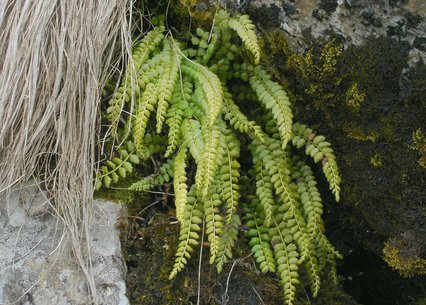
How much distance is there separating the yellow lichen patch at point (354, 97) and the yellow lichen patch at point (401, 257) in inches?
27.1

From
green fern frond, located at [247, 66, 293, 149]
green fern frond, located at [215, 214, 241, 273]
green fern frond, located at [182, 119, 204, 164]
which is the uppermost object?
green fern frond, located at [247, 66, 293, 149]

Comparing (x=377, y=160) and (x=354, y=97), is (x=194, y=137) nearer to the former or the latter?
(x=354, y=97)

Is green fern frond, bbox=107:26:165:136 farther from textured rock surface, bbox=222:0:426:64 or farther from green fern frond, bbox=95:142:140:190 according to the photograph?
textured rock surface, bbox=222:0:426:64

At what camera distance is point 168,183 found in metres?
3.24

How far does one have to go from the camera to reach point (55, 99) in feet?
10.0

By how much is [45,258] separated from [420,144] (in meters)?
1.82

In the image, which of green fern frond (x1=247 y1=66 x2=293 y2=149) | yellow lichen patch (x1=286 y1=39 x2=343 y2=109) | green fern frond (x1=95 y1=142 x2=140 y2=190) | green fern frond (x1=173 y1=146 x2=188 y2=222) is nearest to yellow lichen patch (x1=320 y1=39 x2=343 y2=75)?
yellow lichen patch (x1=286 y1=39 x2=343 y2=109)

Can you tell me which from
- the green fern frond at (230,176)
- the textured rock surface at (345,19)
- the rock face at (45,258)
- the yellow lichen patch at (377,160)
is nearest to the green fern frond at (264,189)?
the green fern frond at (230,176)

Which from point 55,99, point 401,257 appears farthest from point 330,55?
point 55,99

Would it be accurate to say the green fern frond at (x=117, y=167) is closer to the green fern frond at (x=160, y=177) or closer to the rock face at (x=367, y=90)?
the green fern frond at (x=160, y=177)

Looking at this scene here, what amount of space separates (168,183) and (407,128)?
46.5 inches

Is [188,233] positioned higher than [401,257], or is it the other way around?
[401,257]

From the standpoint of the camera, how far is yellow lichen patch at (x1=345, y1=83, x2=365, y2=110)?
3.08 m

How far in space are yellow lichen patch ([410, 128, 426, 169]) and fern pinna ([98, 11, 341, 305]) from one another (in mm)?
388
